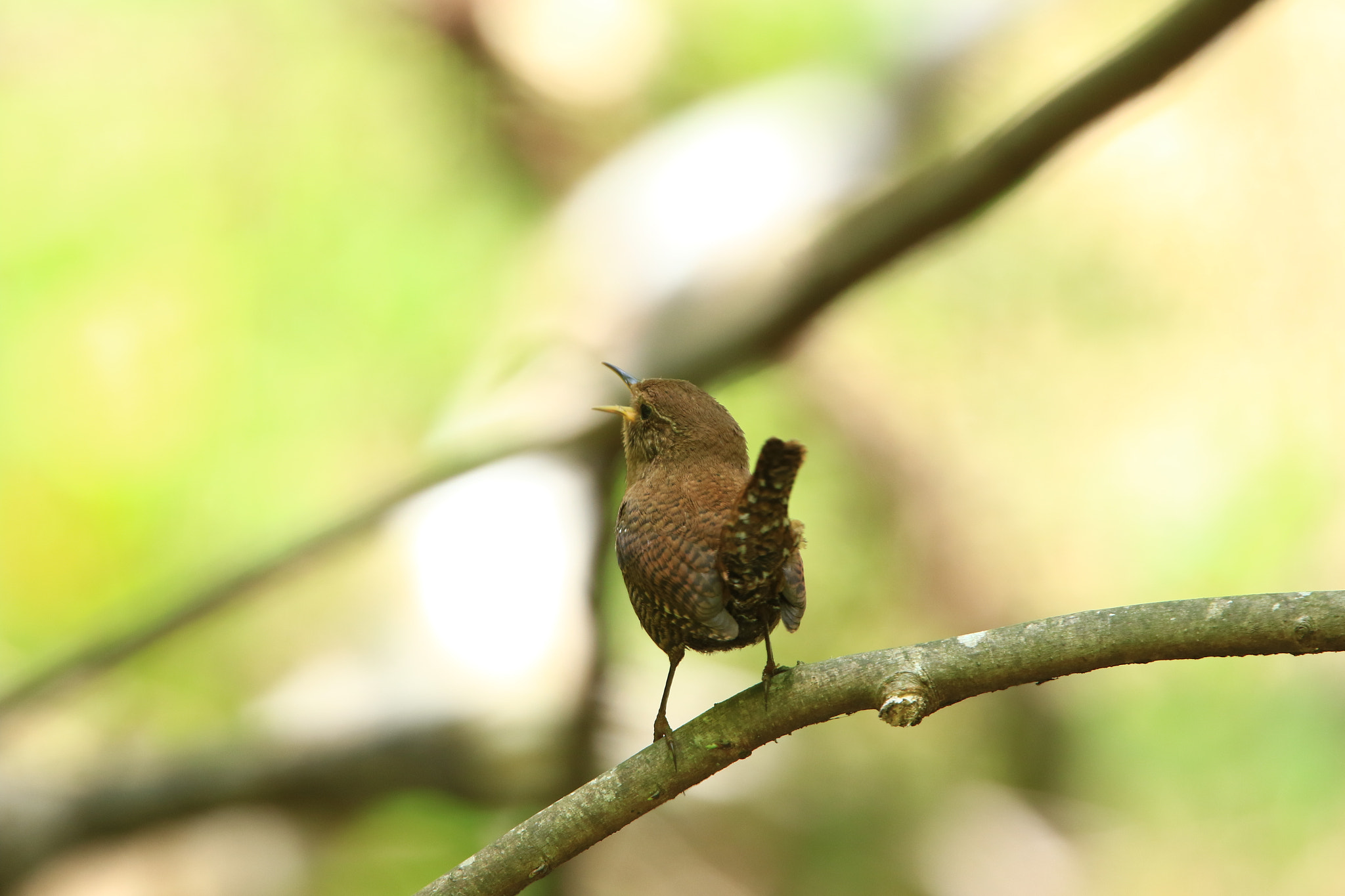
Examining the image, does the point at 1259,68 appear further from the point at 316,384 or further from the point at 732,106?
the point at 316,384

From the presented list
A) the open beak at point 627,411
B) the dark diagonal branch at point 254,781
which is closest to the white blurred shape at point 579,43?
the dark diagonal branch at point 254,781

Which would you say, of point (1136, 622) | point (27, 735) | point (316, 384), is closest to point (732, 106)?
point (316, 384)

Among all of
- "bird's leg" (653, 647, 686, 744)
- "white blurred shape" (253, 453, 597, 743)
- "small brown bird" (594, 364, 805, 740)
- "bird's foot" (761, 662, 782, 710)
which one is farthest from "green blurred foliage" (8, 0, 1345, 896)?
"bird's foot" (761, 662, 782, 710)

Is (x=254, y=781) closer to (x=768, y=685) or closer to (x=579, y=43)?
(x=768, y=685)

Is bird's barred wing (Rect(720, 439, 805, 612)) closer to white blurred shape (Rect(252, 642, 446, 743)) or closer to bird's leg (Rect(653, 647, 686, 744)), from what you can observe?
bird's leg (Rect(653, 647, 686, 744))

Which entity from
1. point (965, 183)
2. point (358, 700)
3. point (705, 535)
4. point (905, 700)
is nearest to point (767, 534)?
point (705, 535)

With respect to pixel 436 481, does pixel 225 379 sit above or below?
above
